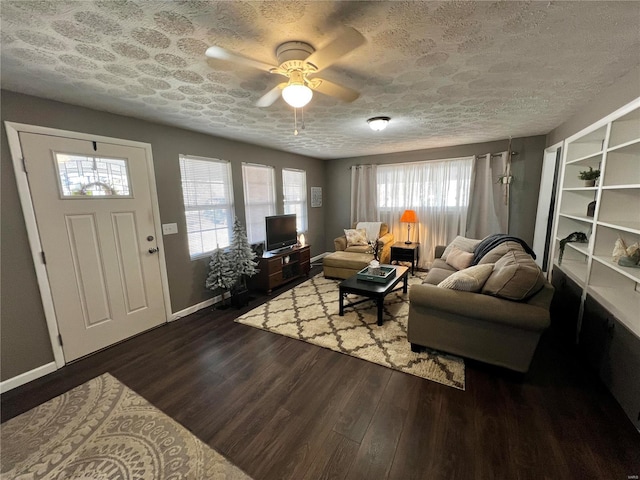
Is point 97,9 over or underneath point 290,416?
over

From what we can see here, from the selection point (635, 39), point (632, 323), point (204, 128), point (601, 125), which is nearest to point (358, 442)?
point (632, 323)

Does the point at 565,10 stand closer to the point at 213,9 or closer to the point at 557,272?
the point at 213,9

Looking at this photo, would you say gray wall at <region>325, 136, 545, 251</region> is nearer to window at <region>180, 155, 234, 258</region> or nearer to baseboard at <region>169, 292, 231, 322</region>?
window at <region>180, 155, 234, 258</region>

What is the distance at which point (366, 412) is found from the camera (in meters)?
1.75

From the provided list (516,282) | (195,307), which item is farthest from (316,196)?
(516,282)

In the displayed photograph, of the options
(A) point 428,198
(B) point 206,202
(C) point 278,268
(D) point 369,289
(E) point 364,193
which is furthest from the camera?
(E) point 364,193

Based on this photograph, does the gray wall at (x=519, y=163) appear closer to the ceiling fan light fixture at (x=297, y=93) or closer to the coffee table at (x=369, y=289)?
the coffee table at (x=369, y=289)

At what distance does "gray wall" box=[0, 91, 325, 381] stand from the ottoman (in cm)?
186

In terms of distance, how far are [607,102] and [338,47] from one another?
252 centimetres

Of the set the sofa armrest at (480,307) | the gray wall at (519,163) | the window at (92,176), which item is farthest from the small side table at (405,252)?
the window at (92,176)

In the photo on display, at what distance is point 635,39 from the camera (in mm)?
1438

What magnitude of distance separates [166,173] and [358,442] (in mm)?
3275

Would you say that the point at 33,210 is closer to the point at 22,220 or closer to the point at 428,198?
the point at 22,220

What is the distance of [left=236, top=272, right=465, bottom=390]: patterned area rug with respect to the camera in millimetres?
2197
